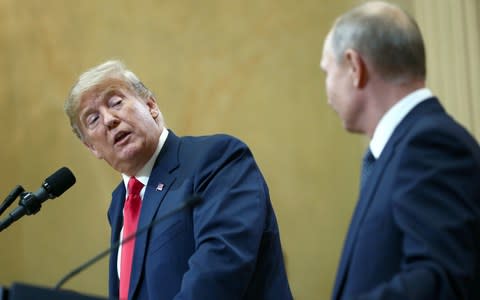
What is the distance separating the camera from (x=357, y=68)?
2225mm

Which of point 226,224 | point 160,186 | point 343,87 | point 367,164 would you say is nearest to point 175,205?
point 160,186

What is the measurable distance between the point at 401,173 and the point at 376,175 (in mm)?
128

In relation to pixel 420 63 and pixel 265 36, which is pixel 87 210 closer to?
pixel 265 36

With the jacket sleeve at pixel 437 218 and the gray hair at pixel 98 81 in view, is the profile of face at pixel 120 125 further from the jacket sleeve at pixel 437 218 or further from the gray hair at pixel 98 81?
the jacket sleeve at pixel 437 218

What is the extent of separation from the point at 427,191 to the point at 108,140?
1.92 m

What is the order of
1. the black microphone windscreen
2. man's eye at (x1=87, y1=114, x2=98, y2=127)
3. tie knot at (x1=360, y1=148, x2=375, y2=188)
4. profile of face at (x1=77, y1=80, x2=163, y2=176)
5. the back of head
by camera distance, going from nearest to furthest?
the back of head < tie knot at (x1=360, y1=148, x2=375, y2=188) < the black microphone windscreen < profile of face at (x1=77, y1=80, x2=163, y2=176) < man's eye at (x1=87, y1=114, x2=98, y2=127)

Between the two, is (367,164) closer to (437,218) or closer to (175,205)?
(437,218)

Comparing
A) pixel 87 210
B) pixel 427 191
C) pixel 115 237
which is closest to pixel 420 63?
pixel 427 191

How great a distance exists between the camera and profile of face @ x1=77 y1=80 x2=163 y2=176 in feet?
11.8

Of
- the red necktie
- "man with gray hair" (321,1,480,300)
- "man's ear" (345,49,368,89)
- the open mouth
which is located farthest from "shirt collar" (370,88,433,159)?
the open mouth

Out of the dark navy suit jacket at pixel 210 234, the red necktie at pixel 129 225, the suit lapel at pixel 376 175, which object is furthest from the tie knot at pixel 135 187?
the suit lapel at pixel 376 175

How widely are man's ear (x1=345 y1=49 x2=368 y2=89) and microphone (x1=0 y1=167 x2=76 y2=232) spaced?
1.46 metres

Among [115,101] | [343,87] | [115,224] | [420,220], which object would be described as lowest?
[115,224]

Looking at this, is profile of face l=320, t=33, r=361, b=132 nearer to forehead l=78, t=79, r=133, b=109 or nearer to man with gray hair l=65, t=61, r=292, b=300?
man with gray hair l=65, t=61, r=292, b=300
